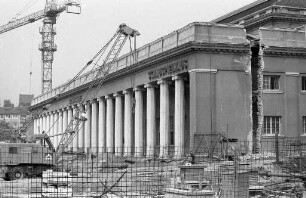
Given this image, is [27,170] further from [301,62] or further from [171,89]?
[301,62]

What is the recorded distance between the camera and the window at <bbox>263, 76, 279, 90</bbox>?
51812 mm

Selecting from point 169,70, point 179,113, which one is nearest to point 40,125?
point 169,70

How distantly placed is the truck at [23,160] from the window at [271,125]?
18774mm

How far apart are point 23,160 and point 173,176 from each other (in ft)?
63.3

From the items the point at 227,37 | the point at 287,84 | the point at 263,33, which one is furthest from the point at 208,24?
the point at 287,84

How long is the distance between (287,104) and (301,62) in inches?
166

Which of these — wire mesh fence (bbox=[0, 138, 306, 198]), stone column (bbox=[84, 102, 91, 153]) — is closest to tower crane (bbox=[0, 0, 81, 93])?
stone column (bbox=[84, 102, 91, 153])

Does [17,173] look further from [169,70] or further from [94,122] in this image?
[94,122]

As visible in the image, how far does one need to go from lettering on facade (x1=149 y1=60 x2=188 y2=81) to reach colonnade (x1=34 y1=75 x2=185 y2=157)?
0.62m

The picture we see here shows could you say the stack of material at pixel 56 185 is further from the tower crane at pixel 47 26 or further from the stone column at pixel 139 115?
the tower crane at pixel 47 26

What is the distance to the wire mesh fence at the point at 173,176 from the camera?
23.2m

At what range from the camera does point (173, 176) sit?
30.2m

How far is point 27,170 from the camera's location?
149 ft

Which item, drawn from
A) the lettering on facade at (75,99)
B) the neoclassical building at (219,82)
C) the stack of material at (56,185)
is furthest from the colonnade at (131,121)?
the stack of material at (56,185)
